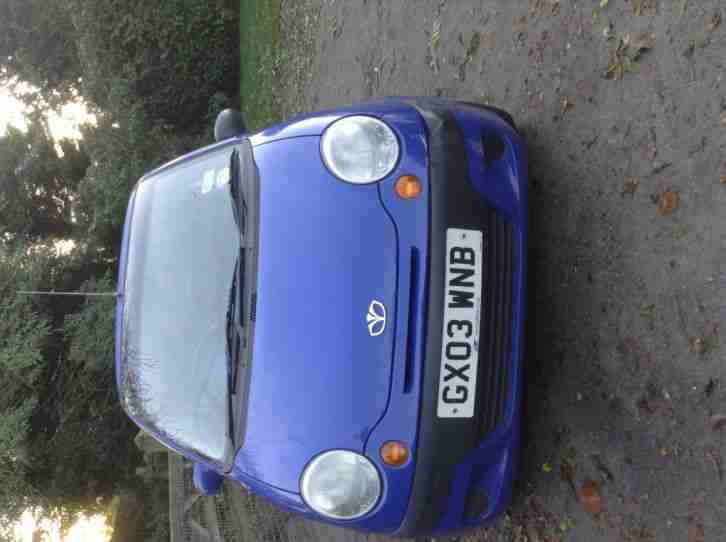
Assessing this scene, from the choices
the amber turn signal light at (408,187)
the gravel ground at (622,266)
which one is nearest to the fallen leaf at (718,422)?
the gravel ground at (622,266)

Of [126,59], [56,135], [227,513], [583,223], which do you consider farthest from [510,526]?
[56,135]

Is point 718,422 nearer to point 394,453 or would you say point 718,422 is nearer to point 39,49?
point 394,453

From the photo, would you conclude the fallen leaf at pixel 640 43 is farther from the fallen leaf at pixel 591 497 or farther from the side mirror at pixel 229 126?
the side mirror at pixel 229 126

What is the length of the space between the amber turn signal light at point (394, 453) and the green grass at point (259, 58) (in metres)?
6.48

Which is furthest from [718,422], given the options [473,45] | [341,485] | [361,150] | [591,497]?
[473,45]

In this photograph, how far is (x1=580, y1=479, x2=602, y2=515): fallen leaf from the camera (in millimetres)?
2946

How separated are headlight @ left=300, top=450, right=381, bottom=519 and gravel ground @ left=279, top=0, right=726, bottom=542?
0.97 m

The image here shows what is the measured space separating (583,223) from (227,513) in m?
5.39

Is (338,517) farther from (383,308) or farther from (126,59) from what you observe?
(126,59)

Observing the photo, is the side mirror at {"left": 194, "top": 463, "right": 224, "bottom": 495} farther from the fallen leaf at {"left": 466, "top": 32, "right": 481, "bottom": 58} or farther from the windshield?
the fallen leaf at {"left": 466, "top": 32, "right": 481, "bottom": 58}

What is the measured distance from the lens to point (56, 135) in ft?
41.2

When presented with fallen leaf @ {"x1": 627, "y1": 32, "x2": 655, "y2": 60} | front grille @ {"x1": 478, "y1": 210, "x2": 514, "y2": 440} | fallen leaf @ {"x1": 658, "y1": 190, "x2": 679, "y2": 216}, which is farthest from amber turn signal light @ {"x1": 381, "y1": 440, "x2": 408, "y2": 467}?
fallen leaf @ {"x1": 627, "y1": 32, "x2": 655, "y2": 60}

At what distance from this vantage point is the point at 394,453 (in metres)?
2.70

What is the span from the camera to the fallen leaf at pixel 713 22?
2570mm
